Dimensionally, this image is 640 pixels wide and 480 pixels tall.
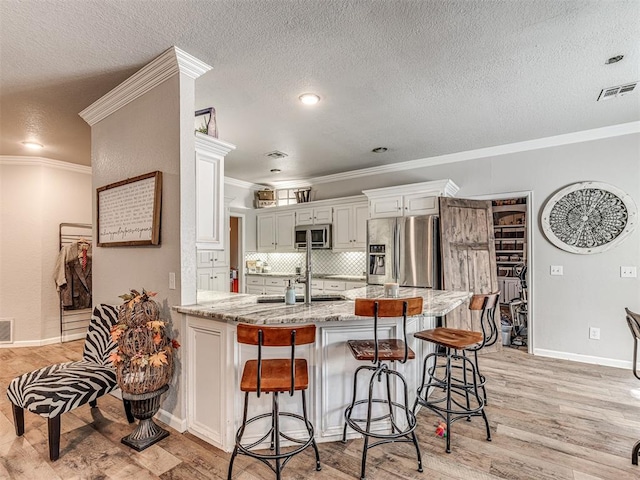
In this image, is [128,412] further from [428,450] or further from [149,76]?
[149,76]

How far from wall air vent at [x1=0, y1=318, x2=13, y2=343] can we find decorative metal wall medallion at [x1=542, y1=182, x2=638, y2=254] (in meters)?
7.23

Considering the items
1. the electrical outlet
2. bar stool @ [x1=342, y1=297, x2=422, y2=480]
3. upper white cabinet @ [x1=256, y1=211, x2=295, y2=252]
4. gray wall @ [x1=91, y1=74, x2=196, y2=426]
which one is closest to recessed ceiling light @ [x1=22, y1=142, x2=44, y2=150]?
gray wall @ [x1=91, y1=74, x2=196, y2=426]

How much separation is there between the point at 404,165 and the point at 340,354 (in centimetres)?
363

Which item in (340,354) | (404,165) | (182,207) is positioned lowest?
(340,354)

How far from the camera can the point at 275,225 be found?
645 cm

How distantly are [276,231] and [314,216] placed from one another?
918 millimetres

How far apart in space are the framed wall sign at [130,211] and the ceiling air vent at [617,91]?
3813mm

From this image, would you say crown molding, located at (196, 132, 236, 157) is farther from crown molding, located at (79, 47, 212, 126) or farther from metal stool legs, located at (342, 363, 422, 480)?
metal stool legs, located at (342, 363, 422, 480)

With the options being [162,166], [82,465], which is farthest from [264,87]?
[82,465]

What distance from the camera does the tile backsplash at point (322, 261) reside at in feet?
19.2

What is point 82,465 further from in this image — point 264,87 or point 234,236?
→ point 234,236

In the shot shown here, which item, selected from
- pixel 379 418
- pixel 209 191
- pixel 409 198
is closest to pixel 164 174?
pixel 209 191

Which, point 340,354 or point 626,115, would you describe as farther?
point 626,115

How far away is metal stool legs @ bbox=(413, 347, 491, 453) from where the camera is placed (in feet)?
7.60
